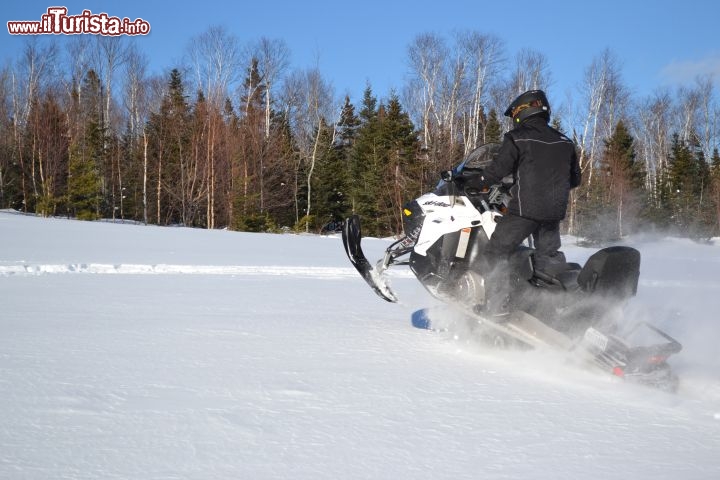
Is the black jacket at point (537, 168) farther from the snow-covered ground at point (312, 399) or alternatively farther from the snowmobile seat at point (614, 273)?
the snow-covered ground at point (312, 399)

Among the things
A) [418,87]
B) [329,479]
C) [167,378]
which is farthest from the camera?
[418,87]

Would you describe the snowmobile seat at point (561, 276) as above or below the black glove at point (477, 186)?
below

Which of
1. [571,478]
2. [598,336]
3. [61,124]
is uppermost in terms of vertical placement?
[61,124]

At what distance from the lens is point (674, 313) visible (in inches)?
198

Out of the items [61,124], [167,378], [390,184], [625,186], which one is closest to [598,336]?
[167,378]

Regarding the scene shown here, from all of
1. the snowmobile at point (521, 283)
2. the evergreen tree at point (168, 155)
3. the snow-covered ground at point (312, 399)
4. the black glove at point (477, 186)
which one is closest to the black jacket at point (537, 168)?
Result: the black glove at point (477, 186)

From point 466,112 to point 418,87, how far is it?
341cm

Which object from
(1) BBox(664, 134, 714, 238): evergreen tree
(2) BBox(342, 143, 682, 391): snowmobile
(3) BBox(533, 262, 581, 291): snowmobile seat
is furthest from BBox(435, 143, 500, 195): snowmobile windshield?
(1) BBox(664, 134, 714, 238): evergreen tree

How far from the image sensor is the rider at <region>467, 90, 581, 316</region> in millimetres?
3734

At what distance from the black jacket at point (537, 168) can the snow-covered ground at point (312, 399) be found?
900 millimetres

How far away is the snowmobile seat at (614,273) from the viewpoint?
11.2 feet

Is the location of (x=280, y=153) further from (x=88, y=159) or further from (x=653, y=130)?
(x=653, y=130)

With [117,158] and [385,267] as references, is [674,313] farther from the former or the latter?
[117,158]

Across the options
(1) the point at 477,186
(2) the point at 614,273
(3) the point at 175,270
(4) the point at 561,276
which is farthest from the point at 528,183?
(3) the point at 175,270
